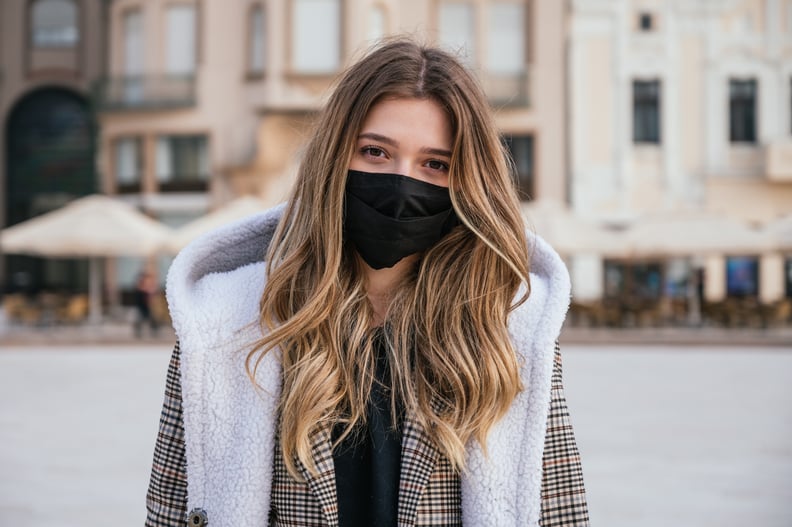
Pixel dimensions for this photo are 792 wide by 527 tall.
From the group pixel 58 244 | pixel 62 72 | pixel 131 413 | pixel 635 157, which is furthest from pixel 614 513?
pixel 62 72

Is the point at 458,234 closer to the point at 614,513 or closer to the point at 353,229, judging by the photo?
the point at 353,229

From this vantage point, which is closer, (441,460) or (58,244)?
(441,460)

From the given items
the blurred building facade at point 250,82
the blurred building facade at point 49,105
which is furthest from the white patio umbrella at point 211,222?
the blurred building facade at point 49,105

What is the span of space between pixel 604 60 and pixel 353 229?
28.8 m

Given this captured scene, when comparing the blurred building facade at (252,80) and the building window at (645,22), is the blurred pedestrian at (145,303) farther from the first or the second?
the building window at (645,22)

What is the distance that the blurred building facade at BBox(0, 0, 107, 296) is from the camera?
3575cm

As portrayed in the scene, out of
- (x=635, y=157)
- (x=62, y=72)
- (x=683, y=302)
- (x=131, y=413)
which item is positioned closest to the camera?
(x=131, y=413)

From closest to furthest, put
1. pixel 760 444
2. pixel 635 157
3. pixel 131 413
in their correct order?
→ pixel 760 444 → pixel 131 413 → pixel 635 157

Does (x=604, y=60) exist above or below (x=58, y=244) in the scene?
above

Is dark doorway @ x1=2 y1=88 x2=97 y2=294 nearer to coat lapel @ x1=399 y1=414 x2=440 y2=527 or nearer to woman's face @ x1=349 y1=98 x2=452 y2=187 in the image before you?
woman's face @ x1=349 y1=98 x2=452 y2=187

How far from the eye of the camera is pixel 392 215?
2.26m

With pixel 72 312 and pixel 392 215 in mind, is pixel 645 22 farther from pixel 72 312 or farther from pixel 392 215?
pixel 392 215

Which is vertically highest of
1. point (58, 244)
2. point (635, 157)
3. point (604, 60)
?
point (604, 60)

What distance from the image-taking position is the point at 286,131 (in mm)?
30438
